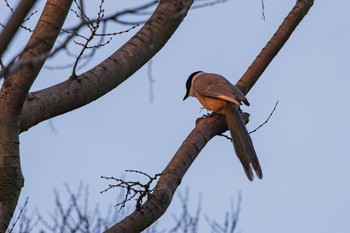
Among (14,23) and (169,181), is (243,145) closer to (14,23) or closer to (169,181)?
(169,181)

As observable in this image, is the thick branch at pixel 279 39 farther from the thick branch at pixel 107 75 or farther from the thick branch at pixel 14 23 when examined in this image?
the thick branch at pixel 14 23

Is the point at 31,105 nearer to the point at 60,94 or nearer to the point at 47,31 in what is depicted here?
the point at 60,94

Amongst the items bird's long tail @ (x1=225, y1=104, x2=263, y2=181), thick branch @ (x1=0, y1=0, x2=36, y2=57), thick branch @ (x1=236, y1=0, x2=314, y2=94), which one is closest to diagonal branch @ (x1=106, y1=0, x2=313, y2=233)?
thick branch @ (x1=236, y1=0, x2=314, y2=94)

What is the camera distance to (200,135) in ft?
17.0

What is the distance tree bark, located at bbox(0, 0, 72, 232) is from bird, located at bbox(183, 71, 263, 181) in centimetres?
253

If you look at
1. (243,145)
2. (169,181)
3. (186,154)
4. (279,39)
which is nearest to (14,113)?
(169,181)

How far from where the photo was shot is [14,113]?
153 inches

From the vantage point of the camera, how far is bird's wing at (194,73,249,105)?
6.66 meters

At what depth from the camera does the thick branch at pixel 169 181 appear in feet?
13.3

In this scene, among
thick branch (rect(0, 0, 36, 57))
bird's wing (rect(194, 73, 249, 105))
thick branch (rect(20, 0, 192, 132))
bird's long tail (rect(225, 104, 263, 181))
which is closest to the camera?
thick branch (rect(0, 0, 36, 57))

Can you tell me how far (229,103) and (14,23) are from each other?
493cm

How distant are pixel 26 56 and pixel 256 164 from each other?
286 cm

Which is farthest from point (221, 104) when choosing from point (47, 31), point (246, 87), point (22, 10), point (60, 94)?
point (22, 10)

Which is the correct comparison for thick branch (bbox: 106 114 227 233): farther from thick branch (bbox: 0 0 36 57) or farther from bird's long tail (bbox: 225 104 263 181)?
thick branch (bbox: 0 0 36 57)
